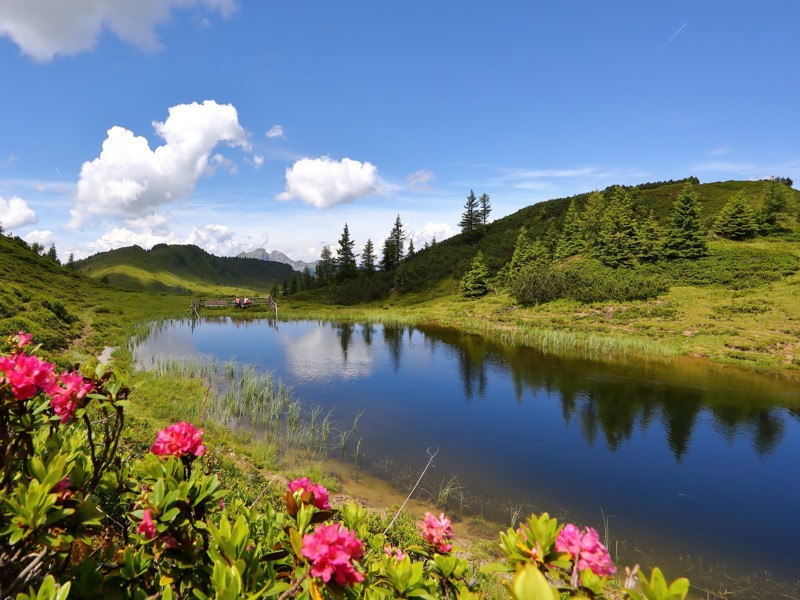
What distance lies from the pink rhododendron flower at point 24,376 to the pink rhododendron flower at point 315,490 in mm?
1575

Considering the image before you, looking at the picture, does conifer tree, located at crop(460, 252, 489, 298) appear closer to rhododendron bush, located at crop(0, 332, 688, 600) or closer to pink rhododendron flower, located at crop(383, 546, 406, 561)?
pink rhododendron flower, located at crop(383, 546, 406, 561)

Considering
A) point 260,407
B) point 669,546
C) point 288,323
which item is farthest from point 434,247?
point 669,546

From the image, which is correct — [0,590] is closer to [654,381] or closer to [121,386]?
[121,386]

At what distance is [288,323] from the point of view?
132 ft

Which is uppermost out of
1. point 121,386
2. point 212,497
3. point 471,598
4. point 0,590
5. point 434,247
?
point 434,247

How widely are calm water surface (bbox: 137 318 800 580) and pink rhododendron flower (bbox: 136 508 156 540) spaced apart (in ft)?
27.7

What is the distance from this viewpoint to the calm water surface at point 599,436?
847cm

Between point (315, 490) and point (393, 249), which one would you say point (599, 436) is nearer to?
point (315, 490)

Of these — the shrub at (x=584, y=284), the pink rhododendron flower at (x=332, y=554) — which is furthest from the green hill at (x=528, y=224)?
the pink rhododendron flower at (x=332, y=554)

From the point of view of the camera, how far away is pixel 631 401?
16344 millimetres

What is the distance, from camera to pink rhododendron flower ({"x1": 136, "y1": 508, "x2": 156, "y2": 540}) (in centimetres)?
199

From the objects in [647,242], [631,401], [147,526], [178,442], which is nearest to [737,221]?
[647,242]

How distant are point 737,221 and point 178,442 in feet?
207

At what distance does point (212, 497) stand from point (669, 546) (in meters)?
9.70
